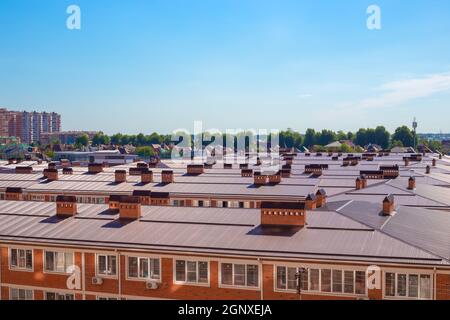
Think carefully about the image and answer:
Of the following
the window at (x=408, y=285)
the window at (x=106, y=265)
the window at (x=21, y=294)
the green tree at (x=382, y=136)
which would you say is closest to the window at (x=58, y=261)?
the window at (x=106, y=265)

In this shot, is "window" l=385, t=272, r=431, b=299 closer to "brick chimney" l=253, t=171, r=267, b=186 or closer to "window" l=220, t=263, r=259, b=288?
"window" l=220, t=263, r=259, b=288

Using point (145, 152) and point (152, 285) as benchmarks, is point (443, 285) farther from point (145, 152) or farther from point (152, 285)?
point (145, 152)

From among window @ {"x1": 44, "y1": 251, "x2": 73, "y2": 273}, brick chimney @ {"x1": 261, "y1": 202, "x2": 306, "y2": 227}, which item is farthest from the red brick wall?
window @ {"x1": 44, "y1": 251, "x2": 73, "y2": 273}

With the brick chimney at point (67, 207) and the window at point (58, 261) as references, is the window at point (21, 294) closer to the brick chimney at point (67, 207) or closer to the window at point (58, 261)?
the window at point (58, 261)

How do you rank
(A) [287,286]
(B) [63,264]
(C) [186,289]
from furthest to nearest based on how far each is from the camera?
(B) [63,264] → (C) [186,289] → (A) [287,286]

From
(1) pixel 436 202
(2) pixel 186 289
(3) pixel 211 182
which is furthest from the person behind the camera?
(3) pixel 211 182

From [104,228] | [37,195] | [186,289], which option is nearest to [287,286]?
[186,289]

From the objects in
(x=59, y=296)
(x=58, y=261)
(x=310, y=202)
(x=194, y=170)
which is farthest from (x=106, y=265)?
(x=194, y=170)
